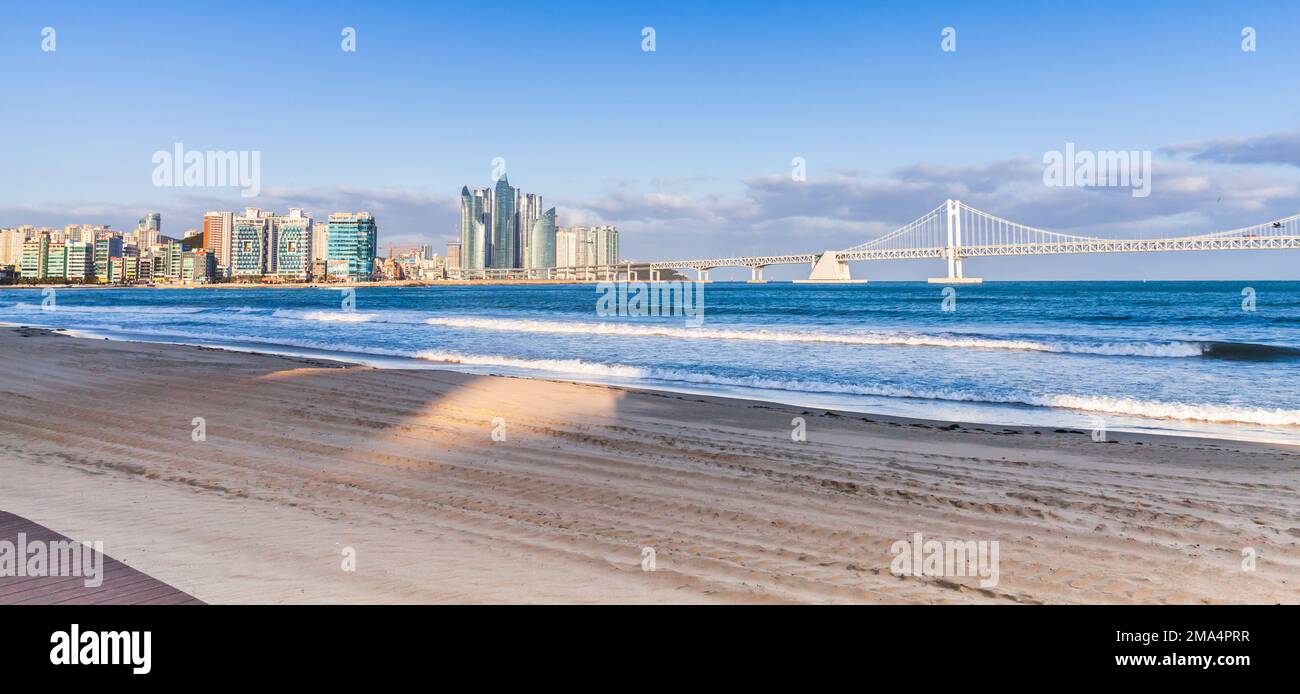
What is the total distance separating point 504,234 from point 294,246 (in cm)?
5328

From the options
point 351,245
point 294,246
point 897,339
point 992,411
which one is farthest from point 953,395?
point 294,246

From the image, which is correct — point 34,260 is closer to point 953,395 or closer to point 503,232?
point 503,232

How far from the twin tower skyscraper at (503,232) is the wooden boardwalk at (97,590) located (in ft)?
592

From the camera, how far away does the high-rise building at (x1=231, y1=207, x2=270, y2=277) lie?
614 feet

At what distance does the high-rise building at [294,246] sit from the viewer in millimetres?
186500

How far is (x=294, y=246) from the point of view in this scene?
18800 cm

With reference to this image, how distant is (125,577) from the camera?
146 inches

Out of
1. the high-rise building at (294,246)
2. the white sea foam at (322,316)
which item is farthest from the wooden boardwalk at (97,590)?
the high-rise building at (294,246)

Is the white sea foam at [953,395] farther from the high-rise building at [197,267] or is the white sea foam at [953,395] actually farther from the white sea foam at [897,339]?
the high-rise building at [197,267]

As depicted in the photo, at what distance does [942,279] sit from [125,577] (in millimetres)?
124045

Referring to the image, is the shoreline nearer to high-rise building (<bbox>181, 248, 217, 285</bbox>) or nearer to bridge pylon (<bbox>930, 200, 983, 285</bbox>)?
bridge pylon (<bbox>930, 200, 983, 285</bbox>)

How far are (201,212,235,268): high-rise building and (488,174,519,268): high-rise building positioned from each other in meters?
67.9
